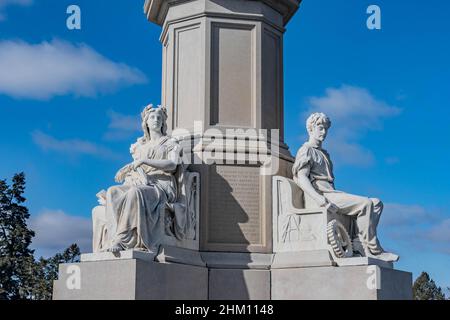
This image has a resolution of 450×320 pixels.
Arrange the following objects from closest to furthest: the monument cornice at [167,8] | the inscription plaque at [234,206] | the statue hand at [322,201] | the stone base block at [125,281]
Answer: the stone base block at [125,281]
the statue hand at [322,201]
the inscription plaque at [234,206]
the monument cornice at [167,8]

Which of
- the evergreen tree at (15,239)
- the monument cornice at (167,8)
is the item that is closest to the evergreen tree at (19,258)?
the evergreen tree at (15,239)

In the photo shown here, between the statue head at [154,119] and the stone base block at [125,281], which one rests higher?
the statue head at [154,119]

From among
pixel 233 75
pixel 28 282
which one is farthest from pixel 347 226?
pixel 28 282

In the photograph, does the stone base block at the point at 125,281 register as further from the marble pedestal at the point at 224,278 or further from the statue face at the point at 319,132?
the statue face at the point at 319,132

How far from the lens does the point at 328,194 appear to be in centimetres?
1317

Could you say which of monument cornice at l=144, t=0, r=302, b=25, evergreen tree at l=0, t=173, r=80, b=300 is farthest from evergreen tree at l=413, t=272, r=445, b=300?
monument cornice at l=144, t=0, r=302, b=25

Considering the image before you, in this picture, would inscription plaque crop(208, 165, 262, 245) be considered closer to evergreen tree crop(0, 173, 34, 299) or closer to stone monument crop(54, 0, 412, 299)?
stone monument crop(54, 0, 412, 299)

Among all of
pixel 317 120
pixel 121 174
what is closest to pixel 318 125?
pixel 317 120

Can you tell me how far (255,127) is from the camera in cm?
1373

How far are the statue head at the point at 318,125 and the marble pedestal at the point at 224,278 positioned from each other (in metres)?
2.37

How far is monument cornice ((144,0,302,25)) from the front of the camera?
14.5m

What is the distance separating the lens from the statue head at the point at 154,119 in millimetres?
12930
